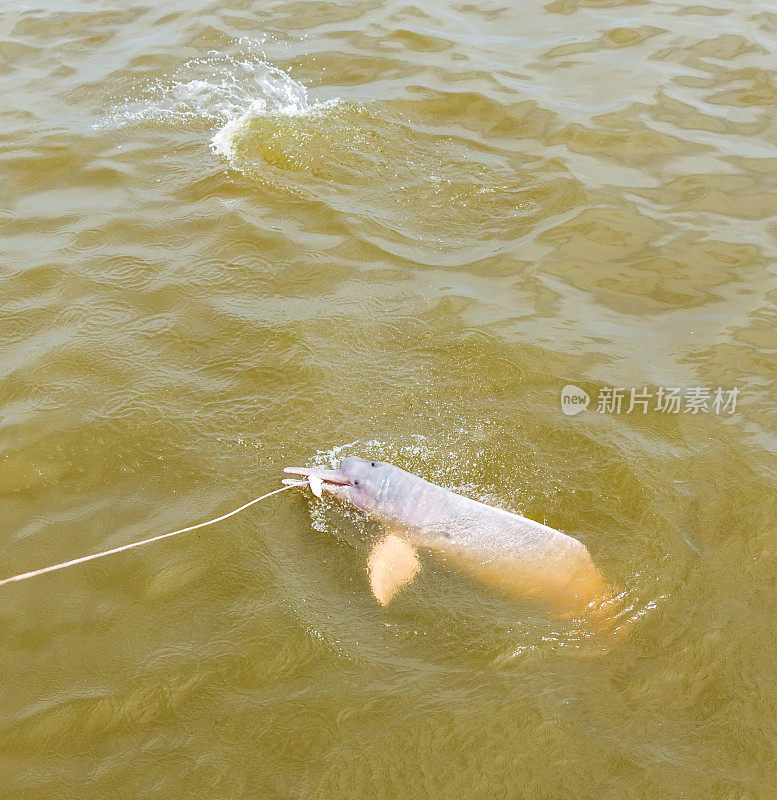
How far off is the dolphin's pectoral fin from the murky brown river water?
3.3 inches

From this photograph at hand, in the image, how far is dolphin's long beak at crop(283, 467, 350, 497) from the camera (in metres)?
5.30

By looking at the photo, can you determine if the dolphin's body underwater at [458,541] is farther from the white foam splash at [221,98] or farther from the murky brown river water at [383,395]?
the white foam splash at [221,98]

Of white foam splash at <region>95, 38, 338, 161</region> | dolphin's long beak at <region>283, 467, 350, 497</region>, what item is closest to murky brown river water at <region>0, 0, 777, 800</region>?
white foam splash at <region>95, 38, 338, 161</region>

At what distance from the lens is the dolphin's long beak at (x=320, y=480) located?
5.30m

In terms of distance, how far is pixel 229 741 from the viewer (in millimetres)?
4312

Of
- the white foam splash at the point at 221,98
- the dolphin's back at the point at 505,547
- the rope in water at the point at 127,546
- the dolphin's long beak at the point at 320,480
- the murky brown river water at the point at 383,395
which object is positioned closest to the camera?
the murky brown river water at the point at 383,395

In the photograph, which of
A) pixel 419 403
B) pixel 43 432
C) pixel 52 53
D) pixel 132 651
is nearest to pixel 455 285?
pixel 419 403

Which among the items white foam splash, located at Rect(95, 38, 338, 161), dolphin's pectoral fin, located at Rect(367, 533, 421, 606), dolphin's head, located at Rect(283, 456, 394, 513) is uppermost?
white foam splash, located at Rect(95, 38, 338, 161)

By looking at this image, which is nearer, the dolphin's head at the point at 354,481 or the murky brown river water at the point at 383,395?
the murky brown river water at the point at 383,395

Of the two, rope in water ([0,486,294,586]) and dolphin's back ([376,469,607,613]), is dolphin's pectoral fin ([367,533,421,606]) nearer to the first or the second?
dolphin's back ([376,469,607,613])

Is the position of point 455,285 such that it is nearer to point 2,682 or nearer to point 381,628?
point 381,628

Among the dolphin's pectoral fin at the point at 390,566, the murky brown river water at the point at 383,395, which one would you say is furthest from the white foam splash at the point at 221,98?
the dolphin's pectoral fin at the point at 390,566

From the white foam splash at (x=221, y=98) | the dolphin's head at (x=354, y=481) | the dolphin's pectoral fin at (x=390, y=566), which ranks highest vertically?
the white foam splash at (x=221, y=98)

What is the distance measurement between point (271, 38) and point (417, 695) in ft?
32.2
